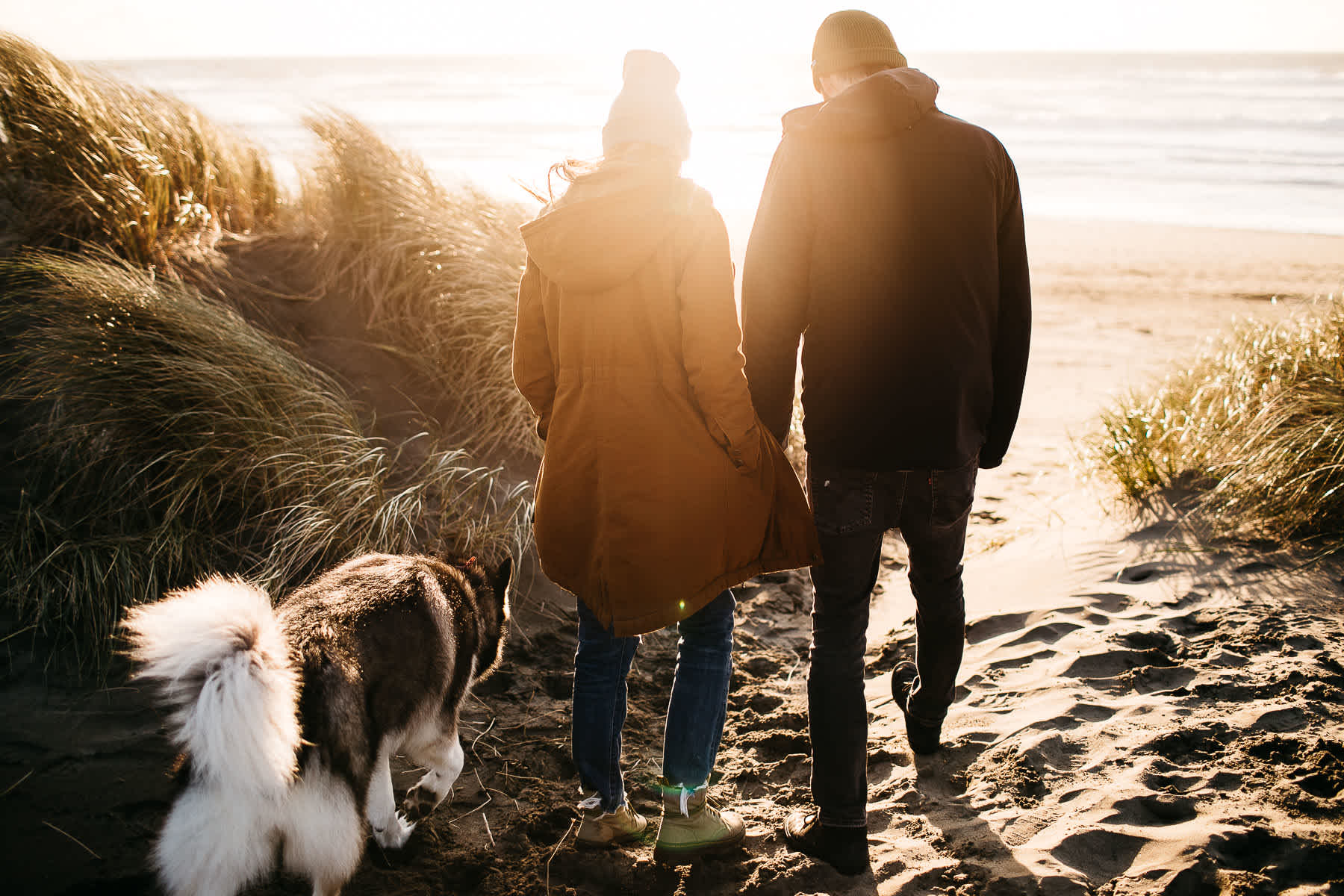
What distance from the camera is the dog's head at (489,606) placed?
298 cm

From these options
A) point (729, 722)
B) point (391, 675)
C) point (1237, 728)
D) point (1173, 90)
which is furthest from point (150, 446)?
point (1173, 90)

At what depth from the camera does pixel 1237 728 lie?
2.70 meters

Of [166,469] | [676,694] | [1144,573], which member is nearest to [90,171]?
[166,469]

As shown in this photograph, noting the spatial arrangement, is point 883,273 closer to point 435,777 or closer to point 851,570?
point 851,570

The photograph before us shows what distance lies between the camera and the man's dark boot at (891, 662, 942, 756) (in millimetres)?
2928

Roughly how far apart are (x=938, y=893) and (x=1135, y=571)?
221cm

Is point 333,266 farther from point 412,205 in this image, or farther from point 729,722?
point 729,722

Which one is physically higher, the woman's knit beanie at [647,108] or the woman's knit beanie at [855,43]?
the woman's knit beanie at [855,43]

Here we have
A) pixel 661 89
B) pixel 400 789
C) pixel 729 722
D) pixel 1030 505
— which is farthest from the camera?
pixel 1030 505

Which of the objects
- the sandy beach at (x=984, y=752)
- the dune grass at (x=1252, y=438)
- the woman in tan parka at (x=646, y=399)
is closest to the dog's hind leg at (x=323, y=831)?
the sandy beach at (x=984, y=752)

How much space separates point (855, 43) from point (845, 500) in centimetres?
130

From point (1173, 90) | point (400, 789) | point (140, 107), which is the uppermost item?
point (1173, 90)

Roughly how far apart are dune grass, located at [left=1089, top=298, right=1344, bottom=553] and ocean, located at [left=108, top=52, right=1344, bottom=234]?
3050 mm

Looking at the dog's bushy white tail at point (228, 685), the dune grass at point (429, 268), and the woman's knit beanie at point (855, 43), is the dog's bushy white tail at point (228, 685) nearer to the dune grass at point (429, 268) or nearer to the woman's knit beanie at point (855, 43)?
the woman's knit beanie at point (855, 43)
